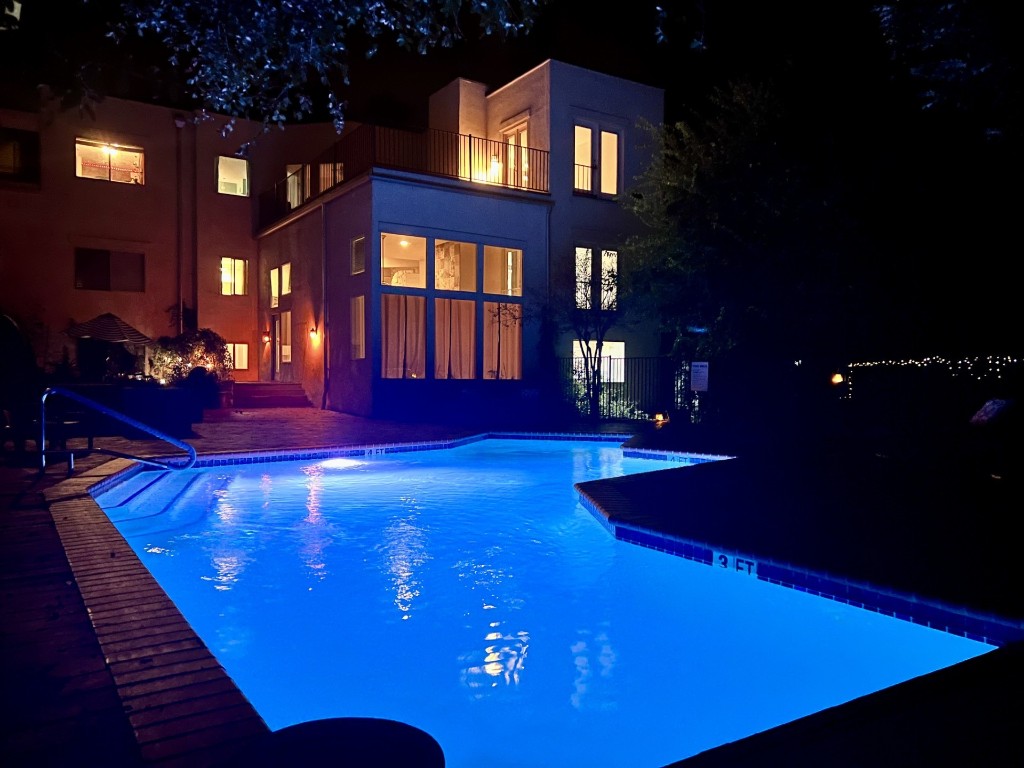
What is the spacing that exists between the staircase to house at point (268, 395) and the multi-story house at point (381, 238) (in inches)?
15.8

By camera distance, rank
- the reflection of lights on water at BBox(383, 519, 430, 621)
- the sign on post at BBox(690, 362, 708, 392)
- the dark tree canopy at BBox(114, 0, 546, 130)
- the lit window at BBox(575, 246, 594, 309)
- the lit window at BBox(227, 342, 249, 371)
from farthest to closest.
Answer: the lit window at BBox(227, 342, 249, 371) < the lit window at BBox(575, 246, 594, 309) < the sign on post at BBox(690, 362, 708, 392) < the reflection of lights on water at BBox(383, 519, 430, 621) < the dark tree canopy at BBox(114, 0, 546, 130)

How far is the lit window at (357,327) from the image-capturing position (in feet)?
54.5

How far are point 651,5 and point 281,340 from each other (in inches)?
683

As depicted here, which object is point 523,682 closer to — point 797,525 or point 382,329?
point 797,525

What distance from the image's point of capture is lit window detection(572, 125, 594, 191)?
60.9 feet

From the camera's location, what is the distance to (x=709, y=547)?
17.0 ft

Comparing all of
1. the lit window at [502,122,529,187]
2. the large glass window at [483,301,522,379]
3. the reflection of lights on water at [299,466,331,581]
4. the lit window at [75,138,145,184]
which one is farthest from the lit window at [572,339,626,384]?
the lit window at [75,138,145,184]

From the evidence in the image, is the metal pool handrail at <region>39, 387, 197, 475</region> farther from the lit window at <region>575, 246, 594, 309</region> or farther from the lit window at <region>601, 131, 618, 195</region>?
the lit window at <region>601, 131, 618, 195</region>

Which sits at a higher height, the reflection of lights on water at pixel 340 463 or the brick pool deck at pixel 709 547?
the brick pool deck at pixel 709 547

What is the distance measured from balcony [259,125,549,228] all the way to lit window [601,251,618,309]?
2.51 m

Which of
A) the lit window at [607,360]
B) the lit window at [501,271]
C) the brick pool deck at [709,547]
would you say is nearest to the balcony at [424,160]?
the lit window at [501,271]

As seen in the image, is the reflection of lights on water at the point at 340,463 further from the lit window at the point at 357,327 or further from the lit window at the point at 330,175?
the lit window at the point at 330,175

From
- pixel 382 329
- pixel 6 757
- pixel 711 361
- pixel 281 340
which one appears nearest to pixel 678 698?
pixel 6 757

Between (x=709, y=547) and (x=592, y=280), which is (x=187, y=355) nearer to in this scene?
(x=592, y=280)
